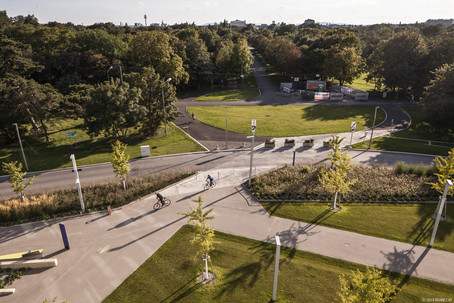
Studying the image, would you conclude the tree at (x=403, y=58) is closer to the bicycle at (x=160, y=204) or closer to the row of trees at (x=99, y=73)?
the row of trees at (x=99, y=73)

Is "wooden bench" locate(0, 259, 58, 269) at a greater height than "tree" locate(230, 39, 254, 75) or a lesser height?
lesser

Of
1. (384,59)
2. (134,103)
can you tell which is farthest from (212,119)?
(384,59)

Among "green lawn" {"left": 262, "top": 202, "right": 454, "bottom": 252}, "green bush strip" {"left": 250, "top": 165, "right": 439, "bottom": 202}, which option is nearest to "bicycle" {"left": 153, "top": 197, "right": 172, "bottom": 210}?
"green bush strip" {"left": 250, "top": 165, "right": 439, "bottom": 202}

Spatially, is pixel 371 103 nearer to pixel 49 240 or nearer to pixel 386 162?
pixel 386 162

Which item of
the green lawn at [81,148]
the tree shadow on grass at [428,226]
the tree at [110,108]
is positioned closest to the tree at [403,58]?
the tree shadow on grass at [428,226]

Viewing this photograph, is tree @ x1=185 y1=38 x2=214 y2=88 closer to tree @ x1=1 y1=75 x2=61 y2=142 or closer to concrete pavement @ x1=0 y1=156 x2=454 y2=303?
tree @ x1=1 y1=75 x2=61 y2=142

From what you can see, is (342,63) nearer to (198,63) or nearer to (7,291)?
(198,63)
